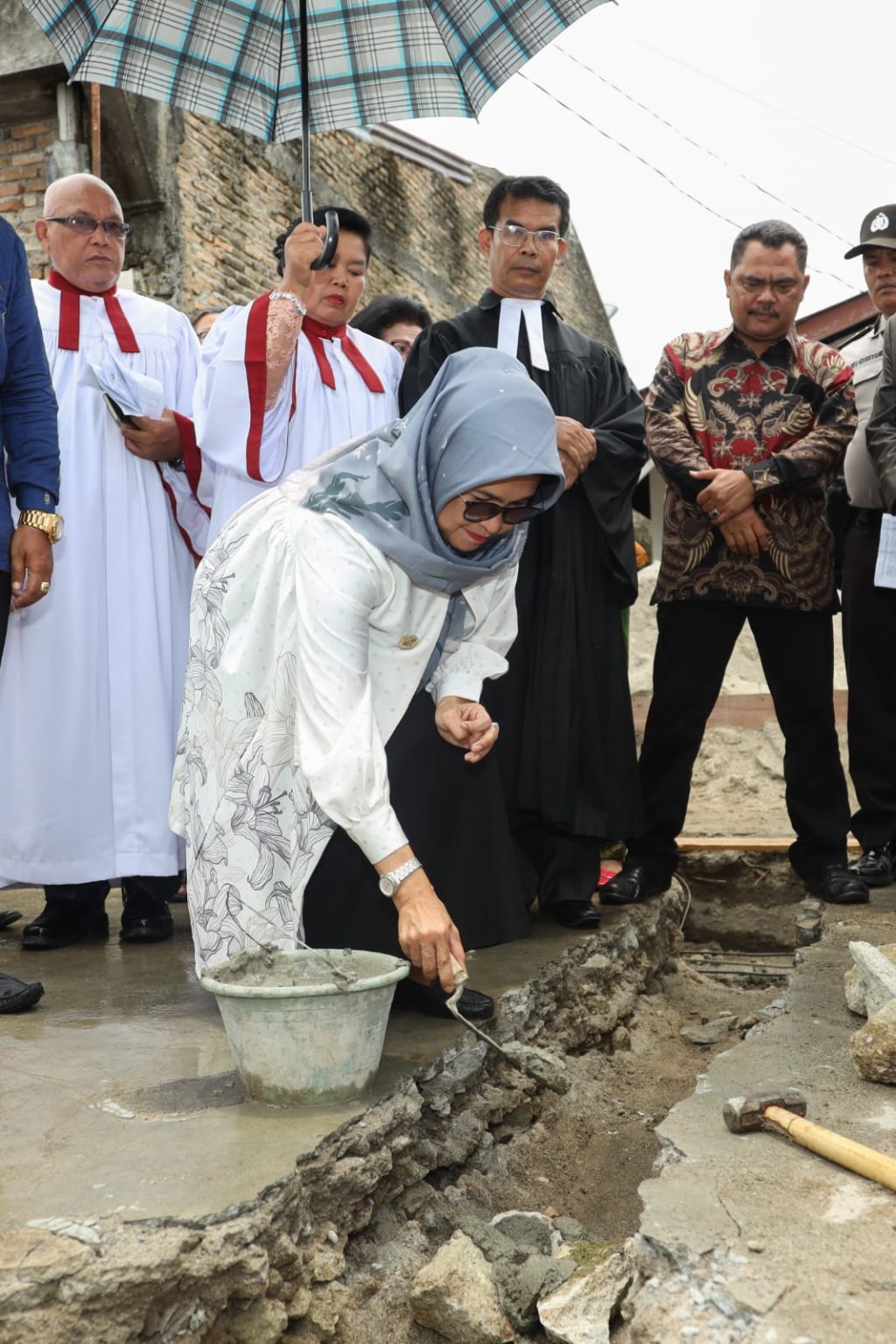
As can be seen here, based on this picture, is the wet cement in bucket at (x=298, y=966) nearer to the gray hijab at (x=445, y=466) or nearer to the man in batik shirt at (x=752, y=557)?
the gray hijab at (x=445, y=466)

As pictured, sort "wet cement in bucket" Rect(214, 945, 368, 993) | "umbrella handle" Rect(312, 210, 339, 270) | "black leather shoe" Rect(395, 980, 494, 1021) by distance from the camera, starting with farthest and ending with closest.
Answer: "umbrella handle" Rect(312, 210, 339, 270)
"black leather shoe" Rect(395, 980, 494, 1021)
"wet cement in bucket" Rect(214, 945, 368, 993)

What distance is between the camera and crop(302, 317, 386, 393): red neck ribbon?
4.08 metres

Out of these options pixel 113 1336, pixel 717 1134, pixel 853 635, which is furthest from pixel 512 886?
pixel 853 635

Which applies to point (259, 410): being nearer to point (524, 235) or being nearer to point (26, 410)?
point (26, 410)

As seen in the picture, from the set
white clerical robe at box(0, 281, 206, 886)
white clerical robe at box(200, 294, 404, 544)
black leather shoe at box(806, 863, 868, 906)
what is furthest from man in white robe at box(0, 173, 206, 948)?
black leather shoe at box(806, 863, 868, 906)

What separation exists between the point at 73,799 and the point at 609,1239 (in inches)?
84.4

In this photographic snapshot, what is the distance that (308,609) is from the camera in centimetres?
247

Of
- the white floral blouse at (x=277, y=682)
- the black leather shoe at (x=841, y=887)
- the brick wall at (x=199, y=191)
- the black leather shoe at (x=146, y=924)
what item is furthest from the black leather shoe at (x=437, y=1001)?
the brick wall at (x=199, y=191)

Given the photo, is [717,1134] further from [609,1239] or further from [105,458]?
[105,458]

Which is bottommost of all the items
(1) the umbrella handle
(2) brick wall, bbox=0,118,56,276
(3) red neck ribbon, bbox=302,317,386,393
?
(3) red neck ribbon, bbox=302,317,386,393

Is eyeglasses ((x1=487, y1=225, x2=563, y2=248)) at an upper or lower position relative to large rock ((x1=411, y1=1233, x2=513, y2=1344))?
upper

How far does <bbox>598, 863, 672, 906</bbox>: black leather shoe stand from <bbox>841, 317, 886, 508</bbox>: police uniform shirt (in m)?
1.55

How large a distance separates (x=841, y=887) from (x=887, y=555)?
1.14m

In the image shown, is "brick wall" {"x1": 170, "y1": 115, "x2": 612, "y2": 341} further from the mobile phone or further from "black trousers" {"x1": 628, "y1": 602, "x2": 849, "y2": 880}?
"black trousers" {"x1": 628, "y1": 602, "x2": 849, "y2": 880}
